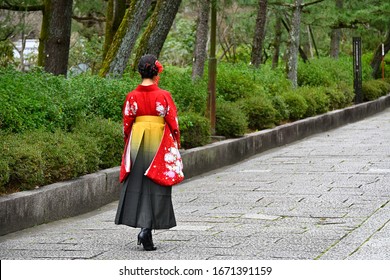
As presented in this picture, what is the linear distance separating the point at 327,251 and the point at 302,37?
116 ft

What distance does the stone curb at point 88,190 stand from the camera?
10.0 metres

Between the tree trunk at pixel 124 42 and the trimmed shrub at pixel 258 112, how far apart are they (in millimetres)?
2552

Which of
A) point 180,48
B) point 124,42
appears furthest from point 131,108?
point 180,48

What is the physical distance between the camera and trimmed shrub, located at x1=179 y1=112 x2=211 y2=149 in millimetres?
15326

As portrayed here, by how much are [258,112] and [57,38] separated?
4212 mm

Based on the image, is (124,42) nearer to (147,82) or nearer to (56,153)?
(56,153)

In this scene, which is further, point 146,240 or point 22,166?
point 22,166

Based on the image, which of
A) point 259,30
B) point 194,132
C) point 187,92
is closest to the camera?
point 194,132

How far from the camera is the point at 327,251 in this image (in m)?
8.30

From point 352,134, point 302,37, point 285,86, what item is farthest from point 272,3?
point 302,37

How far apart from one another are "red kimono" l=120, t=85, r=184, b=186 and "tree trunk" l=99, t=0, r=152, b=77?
869 centimetres

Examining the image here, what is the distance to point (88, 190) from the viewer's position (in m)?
11.6

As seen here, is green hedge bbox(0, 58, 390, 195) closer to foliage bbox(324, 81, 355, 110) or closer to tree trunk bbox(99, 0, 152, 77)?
tree trunk bbox(99, 0, 152, 77)

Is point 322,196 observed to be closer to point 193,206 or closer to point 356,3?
point 193,206
